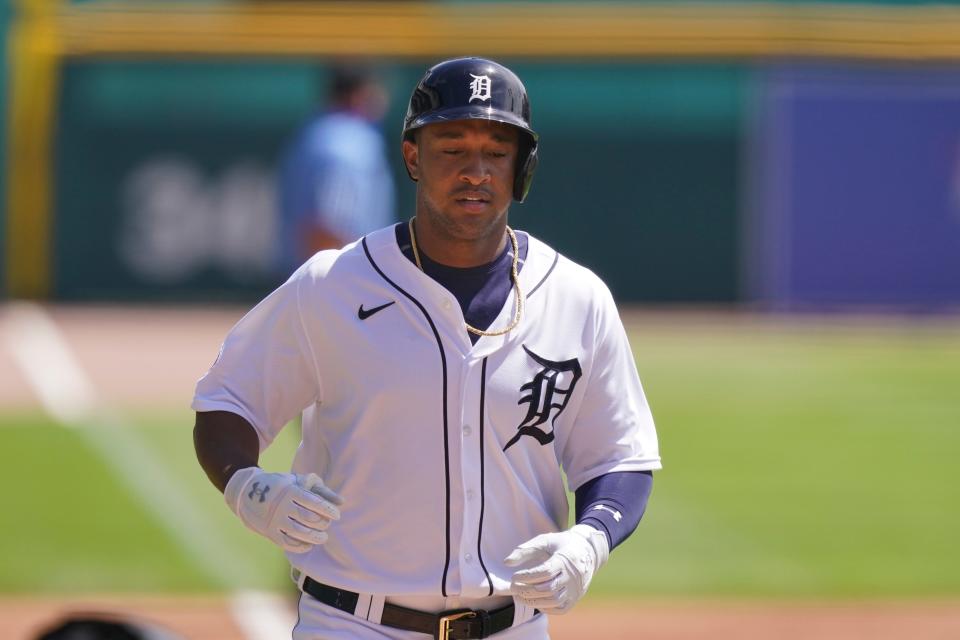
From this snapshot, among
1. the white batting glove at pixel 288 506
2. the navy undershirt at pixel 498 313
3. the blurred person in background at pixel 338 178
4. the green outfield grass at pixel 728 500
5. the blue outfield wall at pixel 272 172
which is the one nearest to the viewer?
the white batting glove at pixel 288 506

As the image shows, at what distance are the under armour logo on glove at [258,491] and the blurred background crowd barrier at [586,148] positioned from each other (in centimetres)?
1906

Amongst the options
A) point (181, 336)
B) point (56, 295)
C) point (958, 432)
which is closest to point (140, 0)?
point (56, 295)

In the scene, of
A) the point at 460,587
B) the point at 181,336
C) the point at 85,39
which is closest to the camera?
the point at 460,587

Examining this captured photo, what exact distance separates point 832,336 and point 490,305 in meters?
17.0

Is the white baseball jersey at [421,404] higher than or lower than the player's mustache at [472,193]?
lower

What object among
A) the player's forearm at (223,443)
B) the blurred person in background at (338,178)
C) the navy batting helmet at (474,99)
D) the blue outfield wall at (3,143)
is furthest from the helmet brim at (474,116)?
the blue outfield wall at (3,143)

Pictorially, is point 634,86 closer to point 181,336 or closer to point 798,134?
point 798,134

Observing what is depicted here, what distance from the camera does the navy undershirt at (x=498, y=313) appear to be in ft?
11.9

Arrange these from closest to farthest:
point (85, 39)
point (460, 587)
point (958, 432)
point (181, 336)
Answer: point (460, 587), point (958, 432), point (181, 336), point (85, 39)

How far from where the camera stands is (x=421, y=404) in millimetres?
3533

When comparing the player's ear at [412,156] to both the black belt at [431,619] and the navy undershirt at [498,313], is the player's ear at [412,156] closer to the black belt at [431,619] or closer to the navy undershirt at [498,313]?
the navy undershirt at [498,313]

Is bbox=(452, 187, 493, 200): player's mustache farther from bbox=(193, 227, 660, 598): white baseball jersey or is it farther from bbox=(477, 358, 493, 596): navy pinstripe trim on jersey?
bbox=(477, 358, 493, 596): navy pinstripe trim on jersey

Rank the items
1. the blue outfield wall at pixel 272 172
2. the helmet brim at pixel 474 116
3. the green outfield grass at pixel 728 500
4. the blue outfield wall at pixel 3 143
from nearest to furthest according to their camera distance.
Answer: the helmet brim at pixel 474 116
the green outfield grass at pixel 728 500
the blue outfield wall at pixel 272 172
the blue outfield wall at pixel 3 143

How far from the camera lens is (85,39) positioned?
22.5 m
